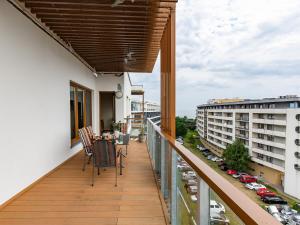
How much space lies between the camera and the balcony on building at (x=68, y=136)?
2629mm

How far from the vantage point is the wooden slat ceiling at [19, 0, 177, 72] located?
3500 mm

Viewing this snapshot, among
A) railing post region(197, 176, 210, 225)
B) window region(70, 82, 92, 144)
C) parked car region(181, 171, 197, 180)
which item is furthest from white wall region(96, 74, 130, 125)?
railing post region(197, 176, 210, 225)

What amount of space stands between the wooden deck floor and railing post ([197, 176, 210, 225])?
152 cm

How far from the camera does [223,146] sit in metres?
10.3

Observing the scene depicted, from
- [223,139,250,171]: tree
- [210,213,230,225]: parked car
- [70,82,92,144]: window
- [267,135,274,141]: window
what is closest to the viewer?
[210,213,230,225]: parked car

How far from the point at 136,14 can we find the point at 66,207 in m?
3.06

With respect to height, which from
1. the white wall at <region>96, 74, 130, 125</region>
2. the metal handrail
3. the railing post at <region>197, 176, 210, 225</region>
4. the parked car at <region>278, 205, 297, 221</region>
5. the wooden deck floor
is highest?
the white wall at <region>96, 74, 130, 125</region>

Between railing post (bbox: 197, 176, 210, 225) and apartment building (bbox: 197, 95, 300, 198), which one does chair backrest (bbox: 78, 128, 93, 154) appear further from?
railing post (bbox: 197, 176, 210, 225)

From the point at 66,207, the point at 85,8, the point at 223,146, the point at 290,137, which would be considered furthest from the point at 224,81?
the point at 66,207

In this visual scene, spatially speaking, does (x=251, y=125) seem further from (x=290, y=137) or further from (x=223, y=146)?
(x=223, y=146)

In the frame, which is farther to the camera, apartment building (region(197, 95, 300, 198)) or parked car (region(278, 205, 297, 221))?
apartment building (region(197, 95, 300, 198))

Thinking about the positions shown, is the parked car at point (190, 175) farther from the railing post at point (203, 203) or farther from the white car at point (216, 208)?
the white car at point (216, 208)

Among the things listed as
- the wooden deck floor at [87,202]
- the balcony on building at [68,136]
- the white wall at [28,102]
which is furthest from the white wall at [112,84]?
the wooden deck floor at [87,202]

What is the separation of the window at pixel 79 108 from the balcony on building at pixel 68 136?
576mm
